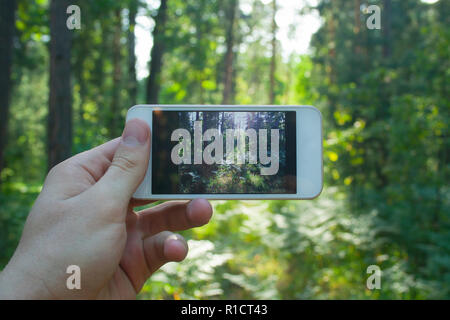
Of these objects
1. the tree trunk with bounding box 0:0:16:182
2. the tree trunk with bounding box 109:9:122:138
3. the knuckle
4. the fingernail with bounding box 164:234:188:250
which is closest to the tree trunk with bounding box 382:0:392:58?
the tree trunk with bounding box 109:9:122:138

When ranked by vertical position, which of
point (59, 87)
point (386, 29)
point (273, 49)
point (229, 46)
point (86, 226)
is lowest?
→ point (86, 226)

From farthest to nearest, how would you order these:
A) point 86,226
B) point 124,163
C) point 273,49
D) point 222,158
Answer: point 273,49 → point 222,158 → point 124,163 → point 86,226

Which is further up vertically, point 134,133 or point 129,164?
point 134,133

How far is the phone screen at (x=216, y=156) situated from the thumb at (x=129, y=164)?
0.45 ft

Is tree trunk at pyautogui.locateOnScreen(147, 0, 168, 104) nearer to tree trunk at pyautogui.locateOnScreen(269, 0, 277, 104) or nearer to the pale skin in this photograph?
the pale skin

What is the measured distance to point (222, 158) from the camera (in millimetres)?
2412

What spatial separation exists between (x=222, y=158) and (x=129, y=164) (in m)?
0.63

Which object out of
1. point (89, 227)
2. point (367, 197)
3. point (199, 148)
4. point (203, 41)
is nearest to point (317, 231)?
point (367, 197)

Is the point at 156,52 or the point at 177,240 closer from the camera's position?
the point at 177,240

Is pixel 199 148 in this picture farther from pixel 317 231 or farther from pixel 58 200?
pixel 317 231

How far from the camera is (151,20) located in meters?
12.4

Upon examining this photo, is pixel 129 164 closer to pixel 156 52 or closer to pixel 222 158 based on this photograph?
pixel 222 158

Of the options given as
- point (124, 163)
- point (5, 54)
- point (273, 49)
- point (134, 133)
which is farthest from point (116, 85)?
point (124, 163)

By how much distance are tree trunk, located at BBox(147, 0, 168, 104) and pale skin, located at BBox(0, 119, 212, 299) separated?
390 inches
